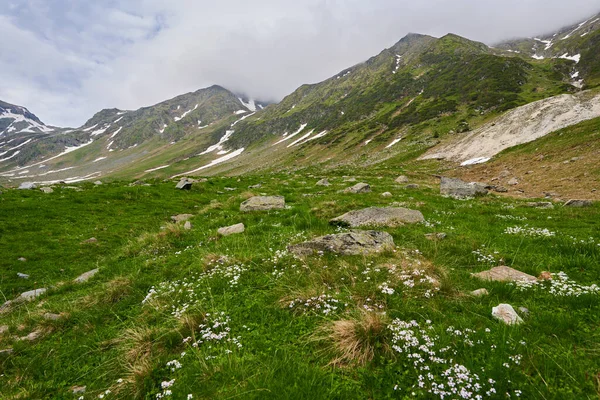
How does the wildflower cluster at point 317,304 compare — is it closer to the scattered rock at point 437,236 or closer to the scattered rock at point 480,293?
the scattered rock at point 480,293

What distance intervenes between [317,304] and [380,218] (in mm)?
7396

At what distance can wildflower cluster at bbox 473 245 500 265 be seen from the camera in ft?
25.8

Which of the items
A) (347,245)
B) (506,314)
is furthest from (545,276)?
(347,245)

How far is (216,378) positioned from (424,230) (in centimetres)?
952

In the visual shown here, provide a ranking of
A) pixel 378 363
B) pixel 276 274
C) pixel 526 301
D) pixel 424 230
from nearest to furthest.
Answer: pixel 378 363 < pixel 526 301 < pixel 276 274 < pixel 424 230

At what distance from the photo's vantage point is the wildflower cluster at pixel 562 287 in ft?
18.1

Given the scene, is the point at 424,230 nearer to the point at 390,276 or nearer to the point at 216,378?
the point at 390,276

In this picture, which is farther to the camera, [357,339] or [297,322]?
[297,322]

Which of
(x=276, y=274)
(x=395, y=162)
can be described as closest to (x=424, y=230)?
(x=276, y=274)

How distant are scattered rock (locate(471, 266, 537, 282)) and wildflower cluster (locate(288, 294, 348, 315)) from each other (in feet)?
12.2

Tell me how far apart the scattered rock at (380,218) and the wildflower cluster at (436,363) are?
283 inches

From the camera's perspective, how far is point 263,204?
17531mm

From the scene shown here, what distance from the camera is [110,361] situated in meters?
5.05

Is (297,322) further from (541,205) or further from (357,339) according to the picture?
(541,205)
